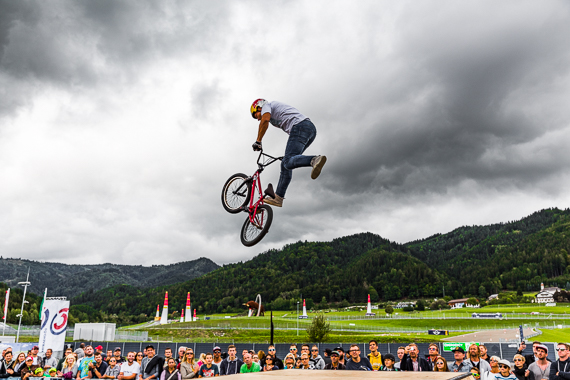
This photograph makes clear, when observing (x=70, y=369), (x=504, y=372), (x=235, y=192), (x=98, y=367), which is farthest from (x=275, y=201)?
(x=70, y=369)

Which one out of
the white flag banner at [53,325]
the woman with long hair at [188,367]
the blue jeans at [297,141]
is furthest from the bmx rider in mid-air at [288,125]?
the white flag banner at [53,325]

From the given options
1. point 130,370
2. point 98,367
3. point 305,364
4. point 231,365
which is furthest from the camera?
point 98,367

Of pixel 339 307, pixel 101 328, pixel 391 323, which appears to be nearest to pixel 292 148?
pixel 101 328

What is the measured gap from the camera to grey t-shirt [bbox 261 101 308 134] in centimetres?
895

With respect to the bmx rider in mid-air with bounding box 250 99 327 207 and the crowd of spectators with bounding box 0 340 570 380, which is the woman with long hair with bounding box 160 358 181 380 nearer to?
the crowd of spectators with bounding box 0 340 570 380

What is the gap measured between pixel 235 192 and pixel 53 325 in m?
15.5

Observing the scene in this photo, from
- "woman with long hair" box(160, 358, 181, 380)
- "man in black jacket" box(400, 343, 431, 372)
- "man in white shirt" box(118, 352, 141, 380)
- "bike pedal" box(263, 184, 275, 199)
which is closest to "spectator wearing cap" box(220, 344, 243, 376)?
"woman with long hair" box(160, 358, 181, 380)

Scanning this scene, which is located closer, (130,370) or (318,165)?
(318,165)

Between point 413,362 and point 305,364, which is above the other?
point 413,362

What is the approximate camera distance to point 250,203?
991 centimetres

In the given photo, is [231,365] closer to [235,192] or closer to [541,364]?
[235,192]

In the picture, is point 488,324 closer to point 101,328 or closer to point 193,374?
point 101,328

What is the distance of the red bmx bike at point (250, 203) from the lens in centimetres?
950

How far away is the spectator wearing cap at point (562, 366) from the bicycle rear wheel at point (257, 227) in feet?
21.0
